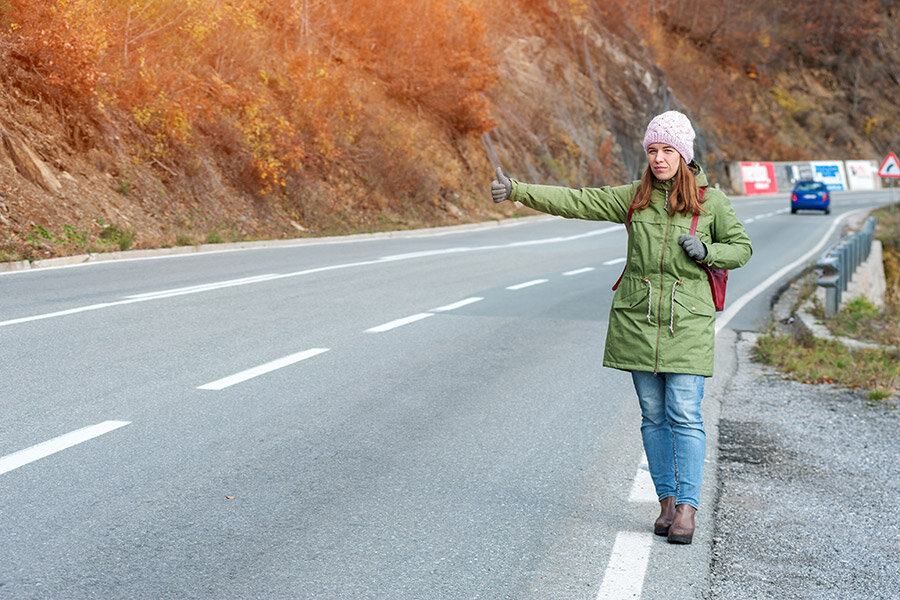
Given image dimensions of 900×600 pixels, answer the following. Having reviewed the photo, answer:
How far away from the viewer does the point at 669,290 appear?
4613 mm

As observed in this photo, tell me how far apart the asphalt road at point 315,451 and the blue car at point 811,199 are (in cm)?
3343

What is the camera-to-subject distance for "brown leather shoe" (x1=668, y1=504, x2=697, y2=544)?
4.43m

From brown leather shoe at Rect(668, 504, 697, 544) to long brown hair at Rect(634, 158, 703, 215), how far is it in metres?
1.32

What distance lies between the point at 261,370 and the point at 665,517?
407cm

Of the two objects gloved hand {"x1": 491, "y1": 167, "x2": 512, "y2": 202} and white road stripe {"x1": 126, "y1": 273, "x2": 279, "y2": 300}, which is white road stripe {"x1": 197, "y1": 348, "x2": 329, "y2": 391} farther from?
white road stripe {"x1": 126, "y1": 273, "x2": 279, "y2": 300}

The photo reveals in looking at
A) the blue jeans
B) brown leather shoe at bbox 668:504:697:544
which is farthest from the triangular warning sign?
brown leather shoe at bbox 668:504:697:544

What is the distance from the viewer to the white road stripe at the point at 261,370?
7.25 meters

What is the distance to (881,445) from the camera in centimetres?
644

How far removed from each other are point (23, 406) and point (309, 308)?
5303 millimetres

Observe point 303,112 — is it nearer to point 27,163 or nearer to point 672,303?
point 27,163

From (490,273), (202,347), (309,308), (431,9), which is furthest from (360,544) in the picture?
(431,9)

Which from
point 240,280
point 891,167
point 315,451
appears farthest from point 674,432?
point 891,167

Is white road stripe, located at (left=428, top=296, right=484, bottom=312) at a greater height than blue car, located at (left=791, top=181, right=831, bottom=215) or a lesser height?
greater

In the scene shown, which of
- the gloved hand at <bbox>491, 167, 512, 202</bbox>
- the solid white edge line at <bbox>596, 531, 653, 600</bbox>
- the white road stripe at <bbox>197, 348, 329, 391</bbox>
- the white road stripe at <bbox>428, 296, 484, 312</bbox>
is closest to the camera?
the solid white edge line at <bbox>596, 531, 653, 600</bbox>
